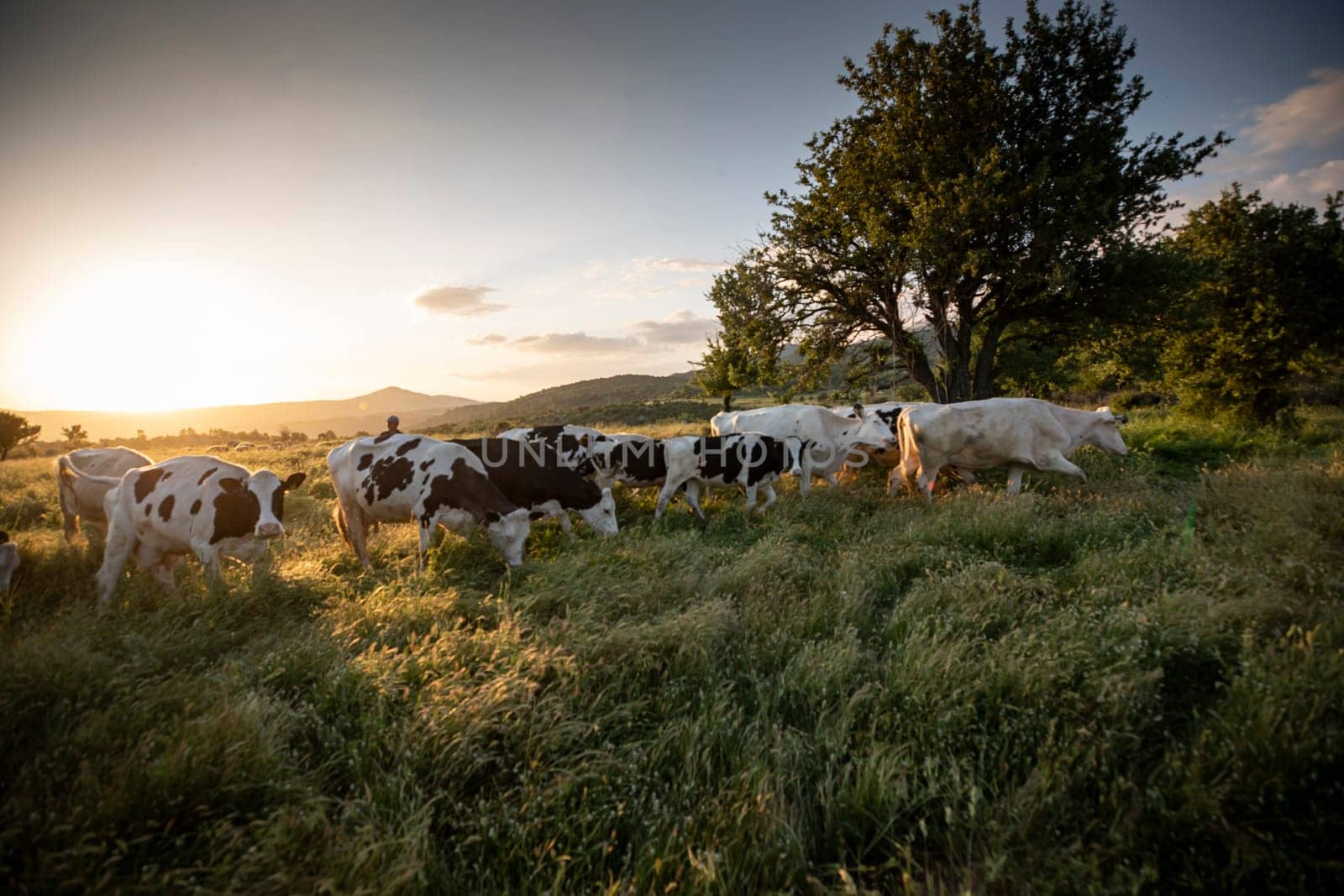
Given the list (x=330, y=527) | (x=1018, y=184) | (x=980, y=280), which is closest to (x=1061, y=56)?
(x=1018, y=184)

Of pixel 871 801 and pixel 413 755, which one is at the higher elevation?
pixel 413 755

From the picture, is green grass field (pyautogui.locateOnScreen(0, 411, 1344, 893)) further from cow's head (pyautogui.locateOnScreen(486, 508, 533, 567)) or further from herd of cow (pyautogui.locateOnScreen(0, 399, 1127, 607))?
cow's head (pyautogui.locateOnScreen(486, 508, 533, 567))

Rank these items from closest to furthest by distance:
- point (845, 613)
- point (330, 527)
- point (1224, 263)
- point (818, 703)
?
point (818, 703) < point (845, 613) < point (330, 527) < point (1224, 263)

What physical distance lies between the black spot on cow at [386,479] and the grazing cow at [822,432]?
7541 millimetres

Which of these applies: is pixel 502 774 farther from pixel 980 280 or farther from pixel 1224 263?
pixel 1224 263

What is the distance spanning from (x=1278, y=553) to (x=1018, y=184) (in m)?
9.95

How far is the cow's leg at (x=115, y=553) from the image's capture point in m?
5.50

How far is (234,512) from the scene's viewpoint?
231 inches

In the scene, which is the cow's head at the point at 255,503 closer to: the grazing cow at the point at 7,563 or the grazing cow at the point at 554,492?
the grazing cow at the point at 7,563

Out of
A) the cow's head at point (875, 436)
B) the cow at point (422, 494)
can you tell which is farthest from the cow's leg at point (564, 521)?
the cow's head at point (875, 436)

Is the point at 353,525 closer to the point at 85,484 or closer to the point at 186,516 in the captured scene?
the point at 186,516

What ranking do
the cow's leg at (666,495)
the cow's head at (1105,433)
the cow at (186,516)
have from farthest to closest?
the cow's head at (1105,433) < the cow's leg at (666,495) < the cow at (186,516)

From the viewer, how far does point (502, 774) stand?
2.81 metres

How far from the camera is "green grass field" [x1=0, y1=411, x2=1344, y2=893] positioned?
7.34 ft
